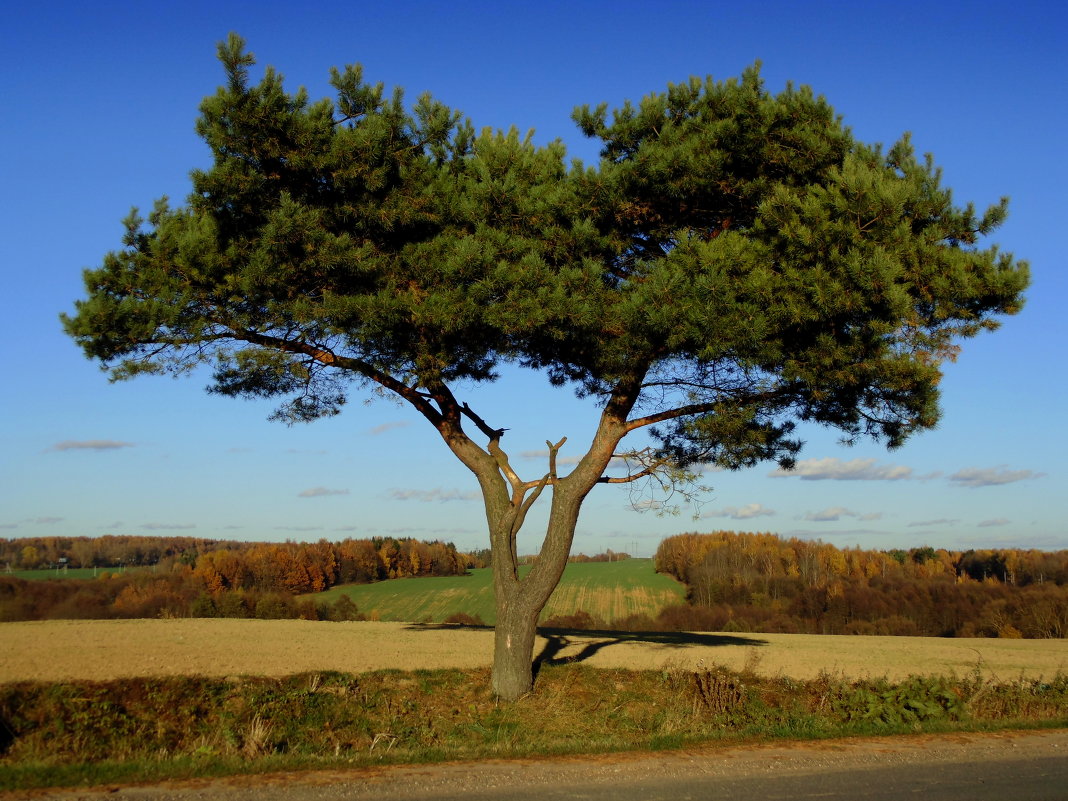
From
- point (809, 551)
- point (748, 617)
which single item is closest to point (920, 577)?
point (809, 551)

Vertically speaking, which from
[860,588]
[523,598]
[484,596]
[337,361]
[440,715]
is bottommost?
[484,596]

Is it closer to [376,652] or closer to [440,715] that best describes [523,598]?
[440,715]

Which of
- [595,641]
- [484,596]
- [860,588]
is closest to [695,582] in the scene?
[860,588]

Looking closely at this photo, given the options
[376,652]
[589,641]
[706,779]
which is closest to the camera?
[706,779]

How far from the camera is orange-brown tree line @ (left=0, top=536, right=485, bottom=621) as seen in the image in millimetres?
37750

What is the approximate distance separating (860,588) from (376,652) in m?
57.4

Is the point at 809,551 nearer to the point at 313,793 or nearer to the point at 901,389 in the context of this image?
the point at 901,389

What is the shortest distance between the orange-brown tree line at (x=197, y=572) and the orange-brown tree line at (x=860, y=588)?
87.9 feet

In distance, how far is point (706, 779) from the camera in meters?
7.53

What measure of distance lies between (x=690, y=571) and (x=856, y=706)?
6994 cm

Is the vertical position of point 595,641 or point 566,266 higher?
point 566,266

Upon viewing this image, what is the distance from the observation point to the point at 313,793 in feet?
21.9

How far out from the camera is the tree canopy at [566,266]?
1063 centimetres

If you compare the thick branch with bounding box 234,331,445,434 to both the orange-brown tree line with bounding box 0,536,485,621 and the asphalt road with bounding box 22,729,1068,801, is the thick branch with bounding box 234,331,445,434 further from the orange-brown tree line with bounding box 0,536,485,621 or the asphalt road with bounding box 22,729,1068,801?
the orange-brown tree line with bounding box 0,536,485,621
